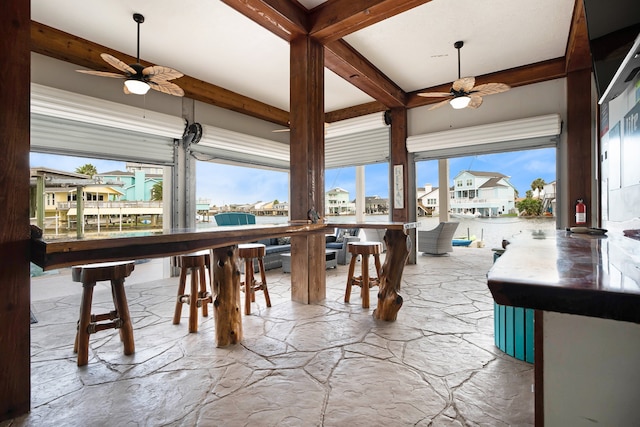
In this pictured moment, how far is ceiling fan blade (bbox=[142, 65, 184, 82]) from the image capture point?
3.50 m

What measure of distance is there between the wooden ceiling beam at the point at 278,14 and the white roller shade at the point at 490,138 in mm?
3217

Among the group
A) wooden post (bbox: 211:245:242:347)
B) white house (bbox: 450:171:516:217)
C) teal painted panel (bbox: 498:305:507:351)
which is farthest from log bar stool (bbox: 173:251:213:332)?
white house (bbox: 450:171:516:217)

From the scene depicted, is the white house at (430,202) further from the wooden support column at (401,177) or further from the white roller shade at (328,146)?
the white roller shade at (328,146)

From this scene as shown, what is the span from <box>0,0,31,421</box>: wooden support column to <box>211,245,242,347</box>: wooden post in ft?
3.57

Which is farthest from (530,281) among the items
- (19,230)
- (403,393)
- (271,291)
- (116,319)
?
(271,291)

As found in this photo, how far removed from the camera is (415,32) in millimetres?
3896

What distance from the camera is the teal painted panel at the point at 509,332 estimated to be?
2223 mm

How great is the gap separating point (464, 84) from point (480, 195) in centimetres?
822

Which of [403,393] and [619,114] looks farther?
[619,114]

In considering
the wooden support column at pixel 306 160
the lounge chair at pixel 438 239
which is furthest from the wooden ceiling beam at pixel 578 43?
Result: the lounge chair at pixel 438 239

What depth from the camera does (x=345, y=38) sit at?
13.4 ft

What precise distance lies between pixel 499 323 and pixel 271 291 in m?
2.73

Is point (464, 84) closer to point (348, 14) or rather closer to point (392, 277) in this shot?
point (348, 14)

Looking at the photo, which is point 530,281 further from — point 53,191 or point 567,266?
point 53,191
